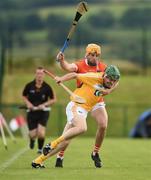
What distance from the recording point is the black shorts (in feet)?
68.1

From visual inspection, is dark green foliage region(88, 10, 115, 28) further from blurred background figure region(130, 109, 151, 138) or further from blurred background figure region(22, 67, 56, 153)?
blurred background figure region(22, 67, 56, 153)

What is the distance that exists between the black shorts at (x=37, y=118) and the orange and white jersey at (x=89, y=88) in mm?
6347

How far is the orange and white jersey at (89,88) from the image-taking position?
1440cm

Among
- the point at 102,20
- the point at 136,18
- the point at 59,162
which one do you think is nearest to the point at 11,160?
the point at 59,162

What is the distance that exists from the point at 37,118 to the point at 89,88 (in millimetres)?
6577

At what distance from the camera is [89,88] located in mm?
14422

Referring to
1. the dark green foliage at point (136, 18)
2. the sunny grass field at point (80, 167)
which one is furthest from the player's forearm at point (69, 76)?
the dark green foliage at point (136, 18)

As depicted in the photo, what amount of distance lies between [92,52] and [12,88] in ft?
94.4

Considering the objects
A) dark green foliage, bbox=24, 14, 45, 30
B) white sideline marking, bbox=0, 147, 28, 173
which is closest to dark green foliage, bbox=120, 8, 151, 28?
dark green foliage, bbox=24, 14, 45, 30

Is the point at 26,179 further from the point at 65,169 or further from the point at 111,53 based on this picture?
the point at 111,53

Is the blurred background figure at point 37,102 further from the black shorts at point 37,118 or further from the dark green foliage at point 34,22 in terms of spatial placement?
A: the dark green foliage at point 34,22

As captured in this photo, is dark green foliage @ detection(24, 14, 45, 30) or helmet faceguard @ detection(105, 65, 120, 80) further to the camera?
dark green foliage @ detection(24, 14, 45, 30)

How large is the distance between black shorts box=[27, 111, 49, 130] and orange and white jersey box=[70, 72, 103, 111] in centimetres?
635

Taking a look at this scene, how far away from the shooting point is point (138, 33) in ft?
165
